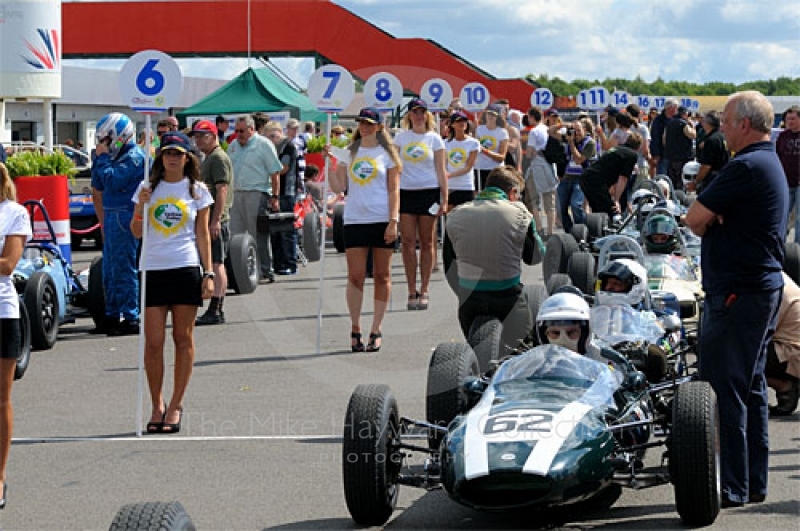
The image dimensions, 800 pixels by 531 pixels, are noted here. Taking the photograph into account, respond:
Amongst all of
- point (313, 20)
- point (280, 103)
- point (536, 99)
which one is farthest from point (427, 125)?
point (313, 20)

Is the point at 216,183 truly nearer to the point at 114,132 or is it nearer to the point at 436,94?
the point at 114,132

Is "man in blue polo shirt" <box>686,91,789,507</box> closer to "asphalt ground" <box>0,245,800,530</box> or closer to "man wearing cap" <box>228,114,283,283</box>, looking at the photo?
"asphalt ground" <box>0,245,800,530</box>

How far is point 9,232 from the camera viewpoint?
813cm

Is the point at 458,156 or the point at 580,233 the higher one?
the point at 458,156

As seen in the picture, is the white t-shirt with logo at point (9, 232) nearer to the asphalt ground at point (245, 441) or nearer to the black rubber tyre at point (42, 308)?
the asphalt ground at point (245, 441)

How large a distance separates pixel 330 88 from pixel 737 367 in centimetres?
802

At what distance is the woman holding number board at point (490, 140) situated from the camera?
21.9 meters

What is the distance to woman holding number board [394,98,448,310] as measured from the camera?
53.4ft

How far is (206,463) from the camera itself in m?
9.16

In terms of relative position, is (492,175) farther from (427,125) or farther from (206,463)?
(427,125)

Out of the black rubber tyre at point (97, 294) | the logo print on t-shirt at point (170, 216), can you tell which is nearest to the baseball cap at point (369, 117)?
the black rubber tyre at point (97, 294)

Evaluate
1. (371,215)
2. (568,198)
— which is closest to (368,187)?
(371,215)

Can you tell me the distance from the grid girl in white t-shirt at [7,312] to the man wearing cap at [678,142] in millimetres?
20659

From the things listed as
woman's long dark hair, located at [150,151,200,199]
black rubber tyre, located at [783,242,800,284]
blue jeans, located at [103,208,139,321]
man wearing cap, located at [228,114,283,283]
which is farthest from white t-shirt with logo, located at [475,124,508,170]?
woman's long dark hair, located at [150,151,200,199]
